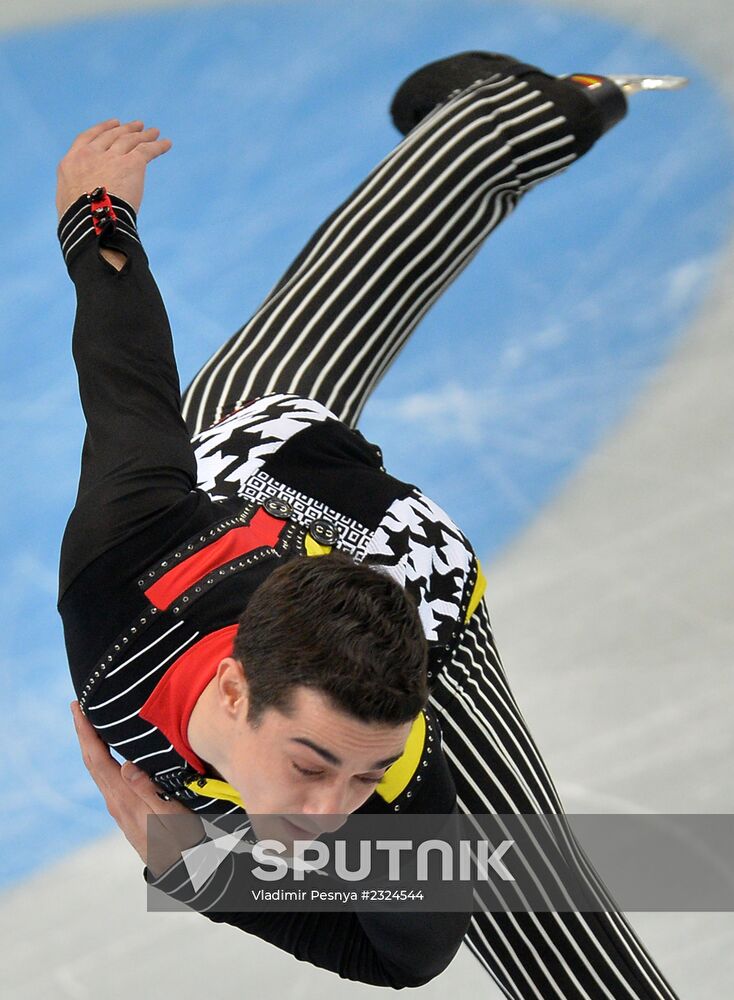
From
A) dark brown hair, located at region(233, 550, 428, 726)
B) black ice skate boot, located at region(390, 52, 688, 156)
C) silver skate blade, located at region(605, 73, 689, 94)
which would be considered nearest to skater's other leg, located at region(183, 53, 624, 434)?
black ice skate boot, located at region(390, 52, 688, 156)

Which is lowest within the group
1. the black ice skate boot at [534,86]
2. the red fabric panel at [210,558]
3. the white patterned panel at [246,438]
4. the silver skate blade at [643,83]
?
the red fabric panel at [210,558]

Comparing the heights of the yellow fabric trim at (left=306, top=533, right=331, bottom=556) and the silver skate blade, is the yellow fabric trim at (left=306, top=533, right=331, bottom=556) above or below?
below

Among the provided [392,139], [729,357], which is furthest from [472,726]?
[392,139]

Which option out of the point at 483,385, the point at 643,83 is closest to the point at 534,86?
the point at 643,83

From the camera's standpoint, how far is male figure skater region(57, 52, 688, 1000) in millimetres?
1092

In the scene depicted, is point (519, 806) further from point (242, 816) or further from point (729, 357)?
point (729, 357)

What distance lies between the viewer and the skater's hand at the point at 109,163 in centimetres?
145

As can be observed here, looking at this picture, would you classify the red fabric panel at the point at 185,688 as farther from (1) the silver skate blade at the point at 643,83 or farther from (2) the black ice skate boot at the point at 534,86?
(1) the silver skate blade at the point at 643,83

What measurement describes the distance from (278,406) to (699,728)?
33.0 inches

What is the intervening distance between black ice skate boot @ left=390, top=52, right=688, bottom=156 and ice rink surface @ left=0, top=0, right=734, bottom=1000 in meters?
0.51

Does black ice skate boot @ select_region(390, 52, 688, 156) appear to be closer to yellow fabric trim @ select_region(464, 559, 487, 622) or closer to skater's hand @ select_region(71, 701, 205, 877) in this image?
yellow fabric trim @ select_region(464, 559, 487, 622)

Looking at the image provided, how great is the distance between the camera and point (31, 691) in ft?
7.00

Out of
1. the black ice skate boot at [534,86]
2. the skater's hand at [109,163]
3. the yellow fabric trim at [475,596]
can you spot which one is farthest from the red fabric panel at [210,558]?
the black ice skate boot at [534,86]

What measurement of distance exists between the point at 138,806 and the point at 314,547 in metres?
0.30
